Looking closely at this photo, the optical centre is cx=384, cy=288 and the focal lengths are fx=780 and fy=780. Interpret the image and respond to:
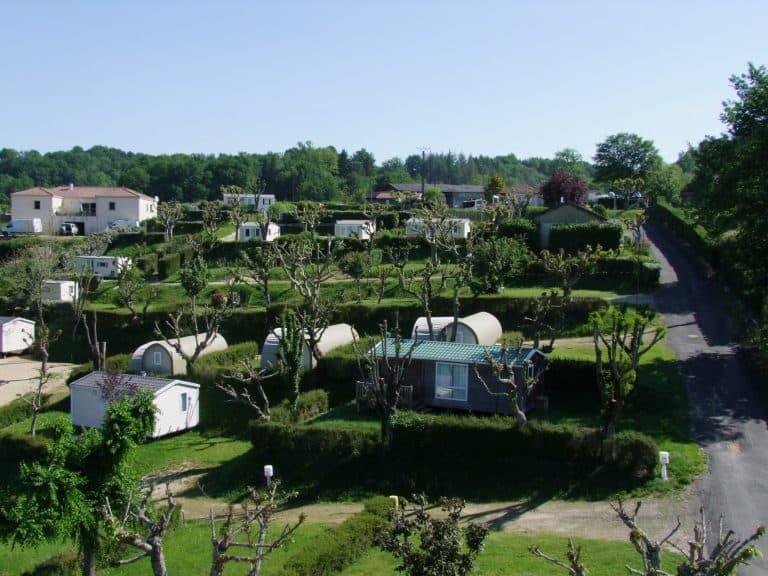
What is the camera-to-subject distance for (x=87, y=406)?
34219 millimetres

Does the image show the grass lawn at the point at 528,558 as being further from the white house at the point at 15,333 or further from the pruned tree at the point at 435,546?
the white house at the point at 15,333

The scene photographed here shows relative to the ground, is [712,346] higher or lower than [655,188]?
lower

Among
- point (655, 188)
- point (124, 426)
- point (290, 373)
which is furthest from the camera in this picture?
point (655, 188)

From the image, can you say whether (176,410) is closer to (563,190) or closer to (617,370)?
(617,370)

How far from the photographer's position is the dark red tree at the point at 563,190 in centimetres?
7512

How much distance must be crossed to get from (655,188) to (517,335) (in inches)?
2160

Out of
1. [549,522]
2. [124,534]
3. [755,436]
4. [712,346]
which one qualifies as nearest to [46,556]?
[124,534]

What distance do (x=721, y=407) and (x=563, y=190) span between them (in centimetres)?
4932

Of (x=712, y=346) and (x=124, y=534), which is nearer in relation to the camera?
(x=124, y=534)

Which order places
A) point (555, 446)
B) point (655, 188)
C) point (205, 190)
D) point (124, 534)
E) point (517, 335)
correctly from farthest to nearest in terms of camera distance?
point (205, 190) → point (655, 188) → point (517, 335) → point (555, 446) → point (124, 534)

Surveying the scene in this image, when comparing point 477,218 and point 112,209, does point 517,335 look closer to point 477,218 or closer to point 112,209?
point 477,218

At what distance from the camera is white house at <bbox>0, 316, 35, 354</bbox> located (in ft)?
156

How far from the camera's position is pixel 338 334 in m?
39.1

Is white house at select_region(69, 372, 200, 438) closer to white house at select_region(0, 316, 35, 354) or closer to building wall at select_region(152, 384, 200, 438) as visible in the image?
building wall at select_region(152, 384, 200, 438)
